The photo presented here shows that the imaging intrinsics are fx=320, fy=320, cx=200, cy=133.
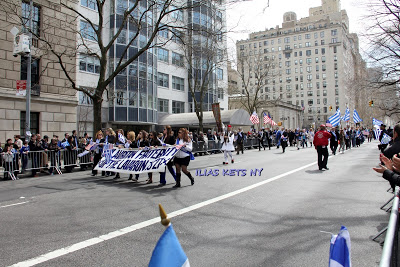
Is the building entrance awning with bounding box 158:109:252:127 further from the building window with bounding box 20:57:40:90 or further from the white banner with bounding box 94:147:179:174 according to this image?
the white banner with bounding box 94:147:179:174

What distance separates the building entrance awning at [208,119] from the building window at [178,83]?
4.95 m

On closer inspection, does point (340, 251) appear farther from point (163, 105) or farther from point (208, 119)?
point (163, 105)

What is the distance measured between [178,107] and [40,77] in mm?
23431

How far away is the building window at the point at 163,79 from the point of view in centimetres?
4053

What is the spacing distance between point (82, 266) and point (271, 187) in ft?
20.9

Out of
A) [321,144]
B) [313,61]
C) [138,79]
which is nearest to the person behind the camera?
[321,144]

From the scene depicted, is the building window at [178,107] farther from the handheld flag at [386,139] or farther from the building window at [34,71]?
the handheld flag at [386,139]

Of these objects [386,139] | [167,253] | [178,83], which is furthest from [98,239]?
[178,83]

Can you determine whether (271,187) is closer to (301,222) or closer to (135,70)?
(301,222)

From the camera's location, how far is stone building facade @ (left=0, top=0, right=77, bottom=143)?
781 inches

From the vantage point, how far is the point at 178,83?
43.6m

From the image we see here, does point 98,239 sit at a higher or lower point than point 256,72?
lower

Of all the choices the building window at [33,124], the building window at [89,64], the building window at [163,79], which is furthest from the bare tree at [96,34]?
the building window at [163,79]

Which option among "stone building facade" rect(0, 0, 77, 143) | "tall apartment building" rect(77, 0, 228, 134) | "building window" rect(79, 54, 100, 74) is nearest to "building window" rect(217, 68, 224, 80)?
"tall apartment building" rect(77, 0, 228, 134)
